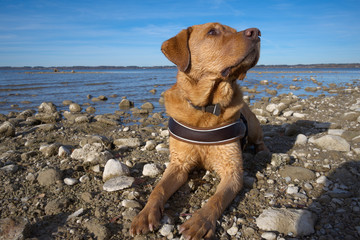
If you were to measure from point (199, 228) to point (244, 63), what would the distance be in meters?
1.97

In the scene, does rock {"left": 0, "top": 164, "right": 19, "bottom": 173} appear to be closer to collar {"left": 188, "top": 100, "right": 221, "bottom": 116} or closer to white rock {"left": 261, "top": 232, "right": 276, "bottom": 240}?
collar {"left": 188, "top": 100, "right": 221, "bottom": 116}

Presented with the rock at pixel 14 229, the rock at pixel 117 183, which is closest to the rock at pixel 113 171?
the rock at pixel 117 183

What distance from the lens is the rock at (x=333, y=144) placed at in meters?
4.25

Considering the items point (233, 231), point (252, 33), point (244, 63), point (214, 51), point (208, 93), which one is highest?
point (252, 33)

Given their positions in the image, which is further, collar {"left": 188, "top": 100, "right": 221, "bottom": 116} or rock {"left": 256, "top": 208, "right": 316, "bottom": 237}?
collar {"left": 188, "top": 100, "right": 221, "bottom": 116}

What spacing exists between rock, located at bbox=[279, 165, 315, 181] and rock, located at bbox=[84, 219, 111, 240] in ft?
8.39

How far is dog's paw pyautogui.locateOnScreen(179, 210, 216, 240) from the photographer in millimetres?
2209

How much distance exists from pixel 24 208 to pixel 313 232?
3.09 meters

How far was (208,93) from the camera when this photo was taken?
3191 millimetres

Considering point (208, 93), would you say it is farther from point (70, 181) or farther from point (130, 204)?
point (70, 181)

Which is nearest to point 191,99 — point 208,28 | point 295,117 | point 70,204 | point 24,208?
point 208,28

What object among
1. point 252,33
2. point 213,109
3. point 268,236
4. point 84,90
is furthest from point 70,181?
point 84,90

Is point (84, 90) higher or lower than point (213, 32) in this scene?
lower

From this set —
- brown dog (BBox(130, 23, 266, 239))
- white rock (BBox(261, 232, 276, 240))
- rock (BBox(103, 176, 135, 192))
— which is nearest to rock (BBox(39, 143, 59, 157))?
rock (BBox(103, 176, 135, 192))
